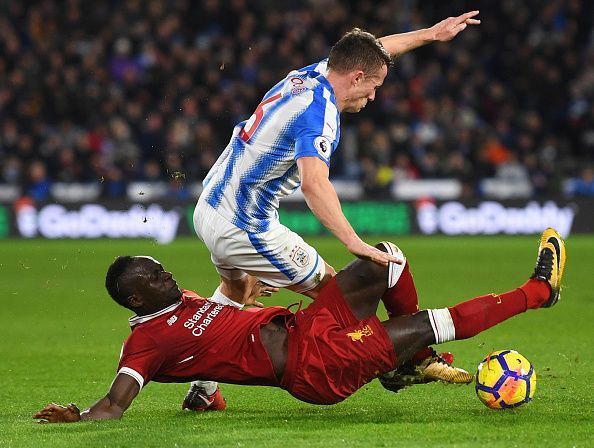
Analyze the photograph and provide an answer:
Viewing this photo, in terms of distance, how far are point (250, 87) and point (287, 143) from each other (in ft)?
50.2

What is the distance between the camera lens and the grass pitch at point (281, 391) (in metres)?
5.29

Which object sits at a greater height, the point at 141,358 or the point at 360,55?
the point at 360,55

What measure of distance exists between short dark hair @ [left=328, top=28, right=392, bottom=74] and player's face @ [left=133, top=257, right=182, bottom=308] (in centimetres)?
153

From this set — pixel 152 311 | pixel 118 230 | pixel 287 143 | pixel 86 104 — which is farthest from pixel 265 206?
pixel 86 104

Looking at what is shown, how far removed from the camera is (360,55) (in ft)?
20.4

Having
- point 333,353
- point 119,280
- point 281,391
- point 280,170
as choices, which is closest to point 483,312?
point 333,353

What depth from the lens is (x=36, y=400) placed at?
267 inches

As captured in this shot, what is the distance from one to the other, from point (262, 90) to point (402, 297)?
1537 centimetres

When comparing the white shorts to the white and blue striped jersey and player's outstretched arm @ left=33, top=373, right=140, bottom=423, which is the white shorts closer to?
the white and blue striped jersey

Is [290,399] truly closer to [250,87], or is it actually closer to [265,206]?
[265,206]

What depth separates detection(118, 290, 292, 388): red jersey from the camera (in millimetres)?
5730

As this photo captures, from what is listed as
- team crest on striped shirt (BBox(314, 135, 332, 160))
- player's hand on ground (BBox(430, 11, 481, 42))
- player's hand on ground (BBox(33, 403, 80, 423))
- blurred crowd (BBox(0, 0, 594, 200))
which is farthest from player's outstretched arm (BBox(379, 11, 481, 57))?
blurred crowd (BBox(0, 0, 594, 200))

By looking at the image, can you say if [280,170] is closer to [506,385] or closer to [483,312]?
[483,312]

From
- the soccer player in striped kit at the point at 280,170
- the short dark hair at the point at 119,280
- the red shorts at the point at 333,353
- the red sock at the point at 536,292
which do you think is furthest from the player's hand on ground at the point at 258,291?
the red sock at the point at 536,292
